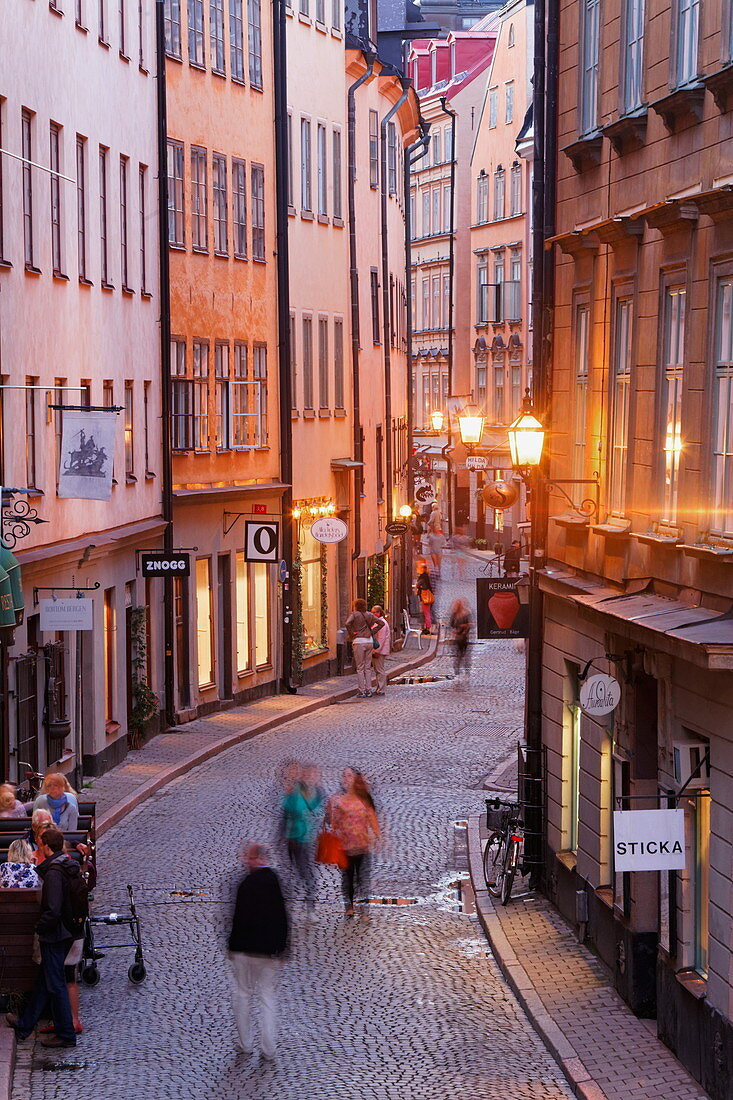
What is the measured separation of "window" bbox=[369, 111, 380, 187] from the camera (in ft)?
153

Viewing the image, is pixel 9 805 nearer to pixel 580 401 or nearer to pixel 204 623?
pixel 580 401

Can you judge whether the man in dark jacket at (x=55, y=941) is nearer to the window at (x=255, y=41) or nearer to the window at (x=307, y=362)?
the window at (x=255, y=41)

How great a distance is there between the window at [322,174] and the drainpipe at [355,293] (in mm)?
Answer: 1881

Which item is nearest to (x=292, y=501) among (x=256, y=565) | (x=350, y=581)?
(x=256, y=565)

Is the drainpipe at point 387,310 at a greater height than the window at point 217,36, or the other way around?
the window at point 217,36

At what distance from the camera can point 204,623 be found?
3472 cm

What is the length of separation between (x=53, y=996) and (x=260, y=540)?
788 inches

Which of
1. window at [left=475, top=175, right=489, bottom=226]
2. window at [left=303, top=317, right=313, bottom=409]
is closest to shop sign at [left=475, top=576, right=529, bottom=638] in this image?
window at [left=303, top=317, right=313, bottom=409]

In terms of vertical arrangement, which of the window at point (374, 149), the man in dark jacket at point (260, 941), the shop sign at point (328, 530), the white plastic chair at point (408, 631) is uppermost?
the window at point (374, 149)

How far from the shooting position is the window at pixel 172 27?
3284 centimetres

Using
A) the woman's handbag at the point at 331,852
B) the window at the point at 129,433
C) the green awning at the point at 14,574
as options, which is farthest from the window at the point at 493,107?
the woman's handbag at the point at 331,852

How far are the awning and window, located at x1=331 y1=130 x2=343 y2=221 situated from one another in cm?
2581

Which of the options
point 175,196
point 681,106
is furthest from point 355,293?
point 681,106

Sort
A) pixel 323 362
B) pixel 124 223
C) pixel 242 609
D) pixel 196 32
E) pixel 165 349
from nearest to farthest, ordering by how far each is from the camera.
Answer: pixel 124 223
pixel 165 349
pixel 196 32
pixel 242 609
pixel 323 362
